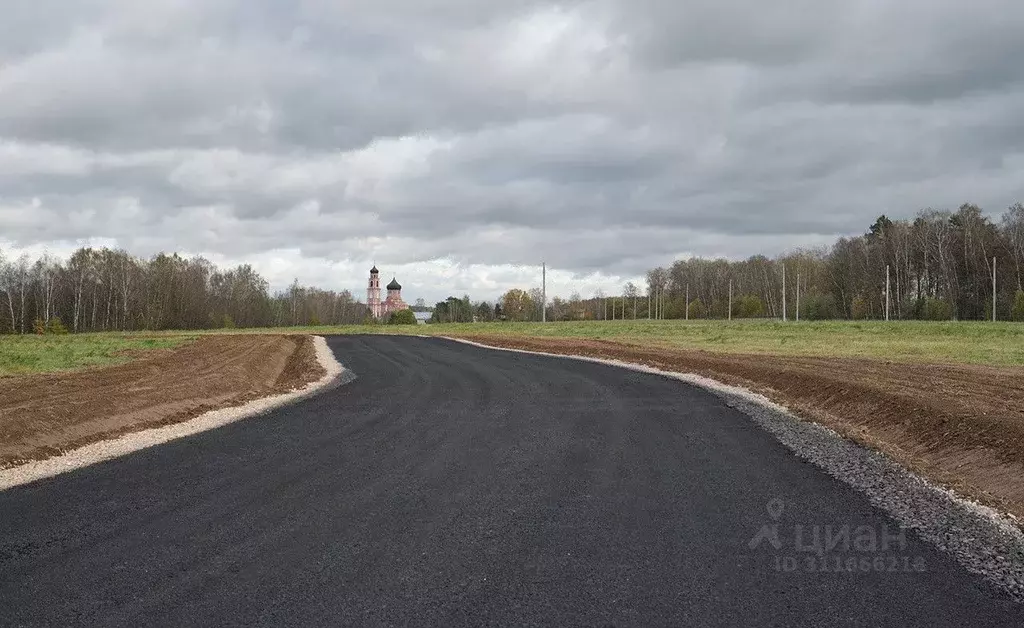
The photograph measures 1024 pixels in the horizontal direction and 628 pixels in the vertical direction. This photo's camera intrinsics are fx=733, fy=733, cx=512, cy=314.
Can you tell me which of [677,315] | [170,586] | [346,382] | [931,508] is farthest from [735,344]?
[677,315]

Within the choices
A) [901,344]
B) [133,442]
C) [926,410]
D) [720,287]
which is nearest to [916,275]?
[720,287]

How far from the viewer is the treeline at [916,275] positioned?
8294 cm

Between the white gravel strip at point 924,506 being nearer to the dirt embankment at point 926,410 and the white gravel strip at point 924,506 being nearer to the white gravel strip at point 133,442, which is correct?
the dirt embankment at point 926,410

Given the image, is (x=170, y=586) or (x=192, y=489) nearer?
(x=170, y=586)

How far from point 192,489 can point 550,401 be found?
8920 mm

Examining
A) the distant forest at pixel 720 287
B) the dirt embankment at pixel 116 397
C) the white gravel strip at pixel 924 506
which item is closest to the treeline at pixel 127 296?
the distant forest at pixel 720 287

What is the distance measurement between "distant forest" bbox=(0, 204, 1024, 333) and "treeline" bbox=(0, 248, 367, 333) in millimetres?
175

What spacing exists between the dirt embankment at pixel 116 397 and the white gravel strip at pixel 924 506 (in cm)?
1045

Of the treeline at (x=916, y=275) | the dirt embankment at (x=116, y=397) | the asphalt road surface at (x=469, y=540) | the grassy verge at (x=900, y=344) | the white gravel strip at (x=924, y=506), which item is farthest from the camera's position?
the treeline at (x=916, y=275)

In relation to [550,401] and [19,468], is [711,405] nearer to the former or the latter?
[550,401]

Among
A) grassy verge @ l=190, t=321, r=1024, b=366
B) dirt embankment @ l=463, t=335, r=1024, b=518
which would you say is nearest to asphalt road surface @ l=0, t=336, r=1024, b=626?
dirt embankment @ l=463, t=335, r=1024, b=518

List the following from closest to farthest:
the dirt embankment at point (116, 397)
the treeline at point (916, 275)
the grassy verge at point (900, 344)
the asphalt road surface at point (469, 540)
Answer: the asphalt road surface at point (469, 540) → the dirt embankment at point (116, 397) → the grassy verge at point (900, 344) → the treeline at point (916, 275)

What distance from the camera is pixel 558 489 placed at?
7660mm

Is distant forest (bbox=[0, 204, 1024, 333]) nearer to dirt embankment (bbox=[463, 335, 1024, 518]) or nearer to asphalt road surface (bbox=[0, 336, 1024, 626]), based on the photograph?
dirt embankment (bbox=[463, 335, 1024, 518])
